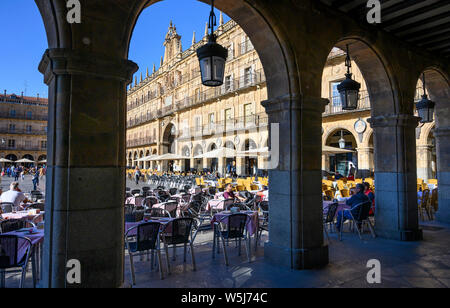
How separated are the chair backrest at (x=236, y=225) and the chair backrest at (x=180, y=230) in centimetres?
64

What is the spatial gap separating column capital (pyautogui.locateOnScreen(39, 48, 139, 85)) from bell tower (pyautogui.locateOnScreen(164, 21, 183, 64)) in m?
30.7

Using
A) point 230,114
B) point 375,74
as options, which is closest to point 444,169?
point 375,74

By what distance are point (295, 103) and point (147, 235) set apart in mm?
2674

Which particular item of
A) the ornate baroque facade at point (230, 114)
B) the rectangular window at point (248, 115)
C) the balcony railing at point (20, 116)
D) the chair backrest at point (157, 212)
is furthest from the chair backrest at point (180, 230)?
the balcony railing at point (20, 116)

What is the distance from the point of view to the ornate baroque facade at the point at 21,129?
48438mm

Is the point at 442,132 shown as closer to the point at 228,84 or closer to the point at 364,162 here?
the point at 364,162

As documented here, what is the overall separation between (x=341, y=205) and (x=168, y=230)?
3789 mm

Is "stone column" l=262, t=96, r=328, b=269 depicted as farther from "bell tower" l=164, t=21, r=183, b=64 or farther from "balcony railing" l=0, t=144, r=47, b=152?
"balcony railing" l=0, t=144, r=47, b=152

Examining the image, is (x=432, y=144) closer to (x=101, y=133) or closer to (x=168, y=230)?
(x=168, y=230)

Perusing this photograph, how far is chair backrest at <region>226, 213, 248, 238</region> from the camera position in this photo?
4.49m

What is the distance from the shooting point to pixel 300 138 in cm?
407

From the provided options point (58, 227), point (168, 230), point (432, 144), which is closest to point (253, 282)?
point (168, 230)

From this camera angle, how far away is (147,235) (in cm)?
386

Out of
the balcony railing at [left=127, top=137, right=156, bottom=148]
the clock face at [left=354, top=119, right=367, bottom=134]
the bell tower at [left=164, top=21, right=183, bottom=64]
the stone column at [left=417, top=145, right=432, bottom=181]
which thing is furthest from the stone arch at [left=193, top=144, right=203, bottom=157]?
the stone column at [left=417, top=145, right=432, bottom=181]
